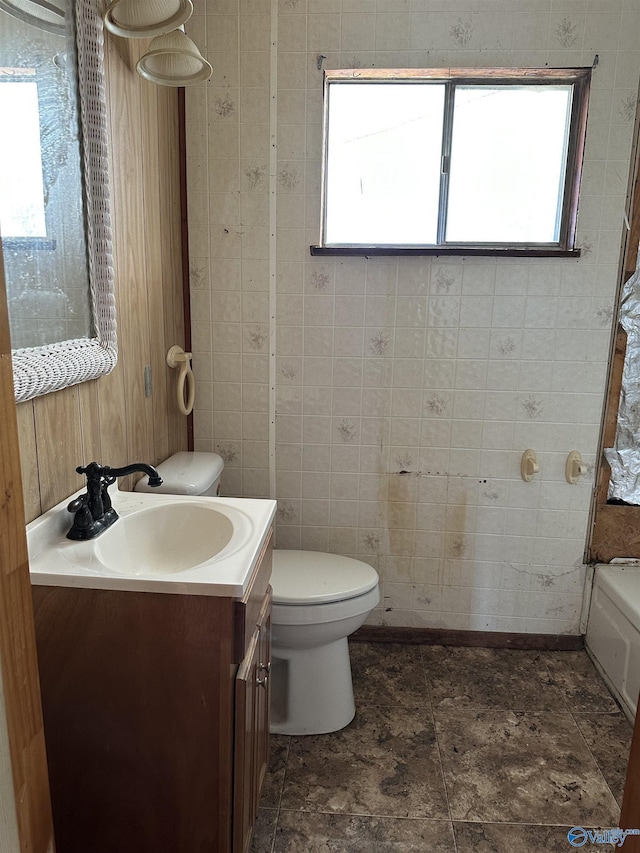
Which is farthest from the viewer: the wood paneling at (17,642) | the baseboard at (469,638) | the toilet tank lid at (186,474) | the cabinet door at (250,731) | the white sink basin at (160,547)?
the baseboard at (469,638)

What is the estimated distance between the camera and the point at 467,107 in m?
2.12

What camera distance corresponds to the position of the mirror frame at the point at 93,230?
4.17ft

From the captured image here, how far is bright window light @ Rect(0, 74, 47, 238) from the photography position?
3.57 ft

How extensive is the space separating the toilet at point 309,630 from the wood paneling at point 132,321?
0.68ft

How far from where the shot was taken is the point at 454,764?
179 centimetres

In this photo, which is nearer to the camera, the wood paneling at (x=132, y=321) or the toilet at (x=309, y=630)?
the wood paneling at (x=132, y=321)

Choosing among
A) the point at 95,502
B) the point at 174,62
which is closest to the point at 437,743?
the point at 95,502

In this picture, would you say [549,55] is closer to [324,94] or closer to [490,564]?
[324,94]

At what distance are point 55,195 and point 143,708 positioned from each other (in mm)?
1044

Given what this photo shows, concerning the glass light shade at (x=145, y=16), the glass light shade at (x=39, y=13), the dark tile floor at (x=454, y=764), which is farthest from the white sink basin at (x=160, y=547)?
the glass light shade at (x=145, y=16)

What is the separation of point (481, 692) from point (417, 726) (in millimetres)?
311

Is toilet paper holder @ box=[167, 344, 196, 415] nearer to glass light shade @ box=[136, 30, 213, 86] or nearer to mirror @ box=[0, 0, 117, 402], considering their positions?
mirror @ box=[0, 0, 117, 402]

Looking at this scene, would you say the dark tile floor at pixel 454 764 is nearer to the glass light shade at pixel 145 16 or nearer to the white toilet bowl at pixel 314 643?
the white toilet bowl at pixel 314 643

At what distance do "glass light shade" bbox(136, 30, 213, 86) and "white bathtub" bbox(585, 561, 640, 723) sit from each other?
6.99 ft
